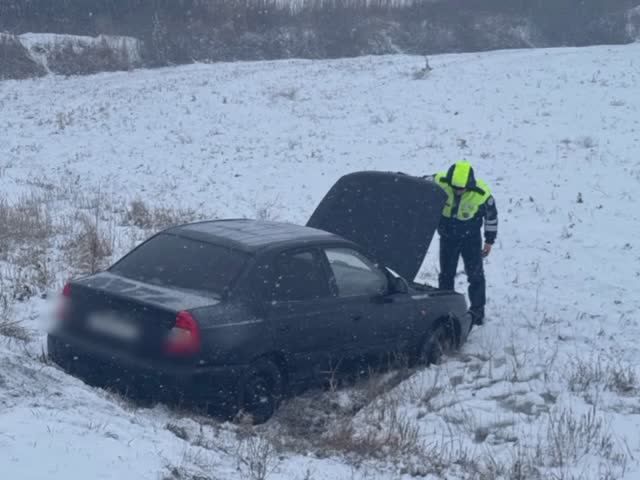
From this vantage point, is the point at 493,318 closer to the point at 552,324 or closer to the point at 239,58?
the point at 552,324

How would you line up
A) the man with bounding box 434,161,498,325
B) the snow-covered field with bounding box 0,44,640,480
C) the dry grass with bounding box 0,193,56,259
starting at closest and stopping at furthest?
the snow-covered field with bounding box 0,44,640,480
the man with bounding box 434,161,498,325
the dry grass with bounding box 0,193,56,259

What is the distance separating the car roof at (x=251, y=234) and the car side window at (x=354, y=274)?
0.42ft

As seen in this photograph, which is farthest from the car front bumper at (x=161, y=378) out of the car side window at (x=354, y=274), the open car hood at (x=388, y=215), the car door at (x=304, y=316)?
the open car hood at (x=388, y=215)

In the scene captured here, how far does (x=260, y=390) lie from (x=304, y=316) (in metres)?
0.69

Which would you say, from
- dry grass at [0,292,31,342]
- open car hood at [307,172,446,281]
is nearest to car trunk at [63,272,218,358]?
dry grass at [0,292,31,342]

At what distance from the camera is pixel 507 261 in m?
12.3

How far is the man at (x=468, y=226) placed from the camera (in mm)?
9719

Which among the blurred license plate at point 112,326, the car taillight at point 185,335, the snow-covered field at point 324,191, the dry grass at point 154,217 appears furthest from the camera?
the dry grass at point 154,217

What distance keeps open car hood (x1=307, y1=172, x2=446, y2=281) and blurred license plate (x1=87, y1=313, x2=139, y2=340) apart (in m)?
3.59

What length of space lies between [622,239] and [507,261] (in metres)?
1.82

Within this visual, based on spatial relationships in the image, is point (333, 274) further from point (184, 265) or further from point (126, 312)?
point (126, 312)

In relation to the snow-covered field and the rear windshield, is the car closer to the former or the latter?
the rear windshield

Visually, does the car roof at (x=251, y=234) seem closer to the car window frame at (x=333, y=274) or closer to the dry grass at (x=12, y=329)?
the car window frame at (x=333, y=274)

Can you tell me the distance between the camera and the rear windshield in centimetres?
680
